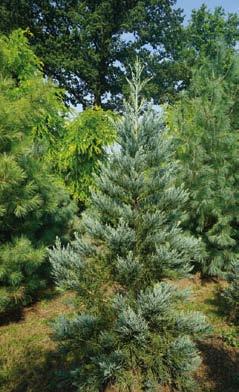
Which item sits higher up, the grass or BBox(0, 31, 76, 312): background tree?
BBox(0, 31, 76, 312): background tree

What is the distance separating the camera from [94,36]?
26.6 meters

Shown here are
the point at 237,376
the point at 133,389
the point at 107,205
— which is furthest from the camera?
the point at 237,376

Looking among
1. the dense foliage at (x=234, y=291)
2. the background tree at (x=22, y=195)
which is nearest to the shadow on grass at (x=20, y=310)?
the background tree at (x=22, y=195)

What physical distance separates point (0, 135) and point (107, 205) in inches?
123

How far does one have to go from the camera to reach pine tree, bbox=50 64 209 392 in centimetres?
464

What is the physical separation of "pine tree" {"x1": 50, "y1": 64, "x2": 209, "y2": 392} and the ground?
51 cm

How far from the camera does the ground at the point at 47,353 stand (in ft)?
20.4

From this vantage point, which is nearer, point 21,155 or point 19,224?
point 21,155

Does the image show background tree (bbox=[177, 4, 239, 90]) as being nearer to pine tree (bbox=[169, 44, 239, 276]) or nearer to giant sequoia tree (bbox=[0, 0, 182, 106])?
giant sequoia tree (bbox=[0, 0, 182, 106])

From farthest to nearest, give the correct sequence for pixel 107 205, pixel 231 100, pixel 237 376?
pixel 231 100, pixel 237 376, pixel 107 205

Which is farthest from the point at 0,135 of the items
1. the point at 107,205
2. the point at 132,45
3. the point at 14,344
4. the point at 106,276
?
the point at 132,45

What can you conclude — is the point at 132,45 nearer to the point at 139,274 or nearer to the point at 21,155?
the point at 21,155

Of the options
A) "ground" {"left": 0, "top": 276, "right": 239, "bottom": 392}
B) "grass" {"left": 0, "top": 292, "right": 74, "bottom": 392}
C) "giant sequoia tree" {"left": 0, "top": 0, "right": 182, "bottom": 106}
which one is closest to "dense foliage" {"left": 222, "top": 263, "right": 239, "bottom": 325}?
"ground" {"left": 0, "top": 276, "right": 239, "bottom": 392}

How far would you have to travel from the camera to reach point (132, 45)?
2727cm
